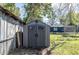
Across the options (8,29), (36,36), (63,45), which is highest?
(8,29)

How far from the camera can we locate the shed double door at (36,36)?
340 centimetres

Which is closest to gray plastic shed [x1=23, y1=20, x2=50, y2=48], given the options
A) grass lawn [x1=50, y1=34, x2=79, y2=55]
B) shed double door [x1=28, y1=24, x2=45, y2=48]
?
shed double door [x1=28, y1=24, x2=45, y2=48]

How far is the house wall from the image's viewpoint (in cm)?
336

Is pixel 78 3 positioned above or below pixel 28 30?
above

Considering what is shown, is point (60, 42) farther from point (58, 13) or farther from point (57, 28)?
point (58, 13)

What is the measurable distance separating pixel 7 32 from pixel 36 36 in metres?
0.49

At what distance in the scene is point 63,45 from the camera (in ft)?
11.1

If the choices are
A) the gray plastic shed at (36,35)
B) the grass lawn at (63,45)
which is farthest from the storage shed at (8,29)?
the grass lawn at (63,45)

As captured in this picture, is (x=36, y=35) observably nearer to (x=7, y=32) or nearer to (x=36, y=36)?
(x=36, y=36)

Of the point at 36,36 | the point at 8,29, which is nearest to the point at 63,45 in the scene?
the point at 36,36

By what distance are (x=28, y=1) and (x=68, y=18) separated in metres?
0.73

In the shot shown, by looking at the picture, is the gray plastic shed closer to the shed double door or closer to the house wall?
the shed double door

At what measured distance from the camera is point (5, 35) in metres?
3.40

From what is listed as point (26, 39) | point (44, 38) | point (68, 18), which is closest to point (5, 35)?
point (26, 39)
